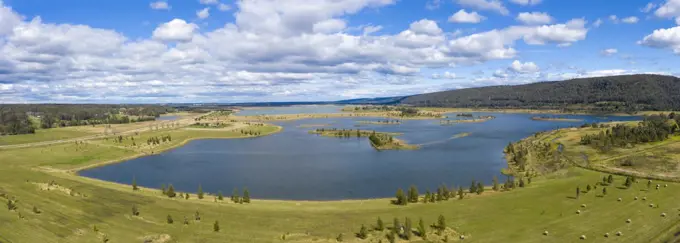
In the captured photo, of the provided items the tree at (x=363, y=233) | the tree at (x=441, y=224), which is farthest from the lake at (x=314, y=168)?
the tree at (x=363, y=233)

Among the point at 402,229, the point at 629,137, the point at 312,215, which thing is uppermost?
the point at 629,137

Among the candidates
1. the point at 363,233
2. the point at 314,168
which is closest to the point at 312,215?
the point at 363,233

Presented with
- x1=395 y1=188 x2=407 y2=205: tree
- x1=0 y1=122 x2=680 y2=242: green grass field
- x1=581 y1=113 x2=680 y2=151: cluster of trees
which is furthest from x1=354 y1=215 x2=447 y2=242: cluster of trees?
x1=581 y1=113 x2=680 y2=151: cluster of trees

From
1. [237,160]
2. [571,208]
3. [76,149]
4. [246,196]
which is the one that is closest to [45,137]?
[76,149]

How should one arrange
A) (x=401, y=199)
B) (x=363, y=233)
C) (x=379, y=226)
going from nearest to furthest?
(x=363, y=233) → (x=379, y=226) → (x=401, y=199)

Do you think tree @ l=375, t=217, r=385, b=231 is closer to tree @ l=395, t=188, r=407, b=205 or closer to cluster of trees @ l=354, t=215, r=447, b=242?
cluster of trees @ l=354, t=215, r=447, b=242

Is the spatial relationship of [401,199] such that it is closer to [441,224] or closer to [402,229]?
[441,224]

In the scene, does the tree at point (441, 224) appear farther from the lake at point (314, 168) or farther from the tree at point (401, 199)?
the lake at point (314, 168)

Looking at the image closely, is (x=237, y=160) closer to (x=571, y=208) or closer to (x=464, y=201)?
(x=464, y=201)
